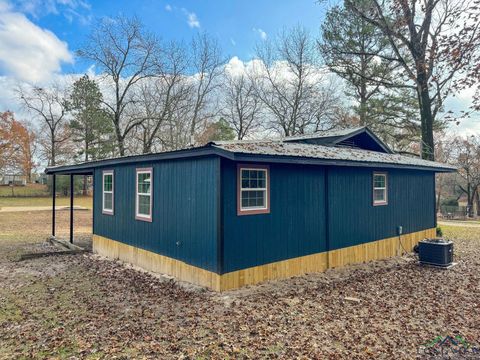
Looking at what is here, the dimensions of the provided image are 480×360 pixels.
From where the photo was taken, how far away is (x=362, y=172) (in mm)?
9172

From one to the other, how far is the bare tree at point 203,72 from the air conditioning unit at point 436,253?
21889 millimetres

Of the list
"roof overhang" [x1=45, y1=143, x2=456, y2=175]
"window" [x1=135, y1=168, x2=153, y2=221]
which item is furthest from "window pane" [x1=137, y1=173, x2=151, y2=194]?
"roof overhang" [x1=45, y1=143, x2=456, y2=175]

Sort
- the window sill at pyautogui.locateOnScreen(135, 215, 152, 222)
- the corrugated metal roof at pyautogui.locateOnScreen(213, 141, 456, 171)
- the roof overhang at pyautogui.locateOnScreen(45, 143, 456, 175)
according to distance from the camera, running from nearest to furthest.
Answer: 1. the roof overhang at pyautogui.locateOnScreen(45, 143, 456, 175)
2. the corrugated metal roof at pyautogui.locateOnScreen(213, 141, 456, 171)
3. the window sill at pyautogui.locateOnScreen(135, 215, 152, 222)

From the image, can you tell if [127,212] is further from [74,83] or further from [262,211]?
[74,83]

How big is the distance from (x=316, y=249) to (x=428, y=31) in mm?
12059

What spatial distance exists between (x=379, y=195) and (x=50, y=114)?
121 ft

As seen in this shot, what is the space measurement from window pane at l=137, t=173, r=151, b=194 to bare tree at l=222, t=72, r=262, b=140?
73.3 feet

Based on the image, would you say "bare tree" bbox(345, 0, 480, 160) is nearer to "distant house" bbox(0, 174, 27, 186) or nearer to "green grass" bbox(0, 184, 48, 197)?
"green grass" bbox(0, 184, 48, 197)

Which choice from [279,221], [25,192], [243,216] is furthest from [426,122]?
[25,192]

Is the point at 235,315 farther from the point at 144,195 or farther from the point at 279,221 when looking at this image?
the point at 144,195

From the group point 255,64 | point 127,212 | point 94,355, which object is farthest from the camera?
point 255,64

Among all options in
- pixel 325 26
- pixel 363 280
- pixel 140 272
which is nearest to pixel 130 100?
pixel 325 26

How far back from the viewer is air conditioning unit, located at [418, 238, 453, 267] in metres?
8.66

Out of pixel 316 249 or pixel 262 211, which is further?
pixel 316 249
